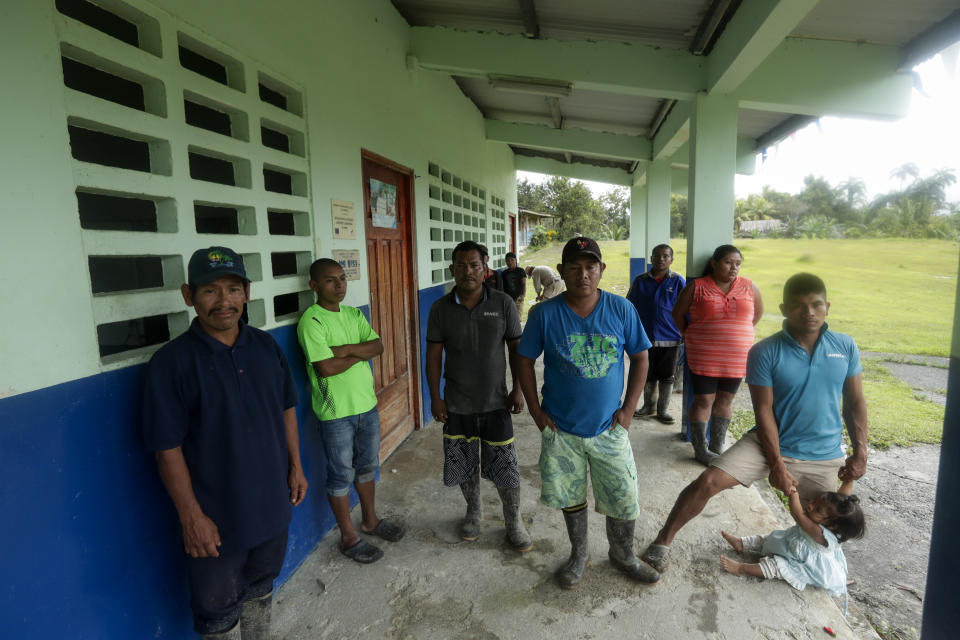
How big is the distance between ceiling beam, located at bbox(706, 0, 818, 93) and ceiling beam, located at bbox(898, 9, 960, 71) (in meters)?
1.04

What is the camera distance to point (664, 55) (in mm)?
4102

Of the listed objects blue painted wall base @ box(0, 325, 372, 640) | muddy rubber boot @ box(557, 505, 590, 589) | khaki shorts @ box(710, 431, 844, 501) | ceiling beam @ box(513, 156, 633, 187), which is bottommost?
muddy rubber boot @ box(557, 505, 590, 589)

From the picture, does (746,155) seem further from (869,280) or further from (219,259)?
(869,280)

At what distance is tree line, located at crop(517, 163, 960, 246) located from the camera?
31062 millimetres

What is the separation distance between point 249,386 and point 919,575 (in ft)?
12.2

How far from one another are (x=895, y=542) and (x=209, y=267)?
4186 mm

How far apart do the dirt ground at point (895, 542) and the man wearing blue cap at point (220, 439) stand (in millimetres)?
2905

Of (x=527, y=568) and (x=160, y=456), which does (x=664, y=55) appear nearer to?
(x=527, y=568)

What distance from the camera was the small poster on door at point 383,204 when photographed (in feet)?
12.6

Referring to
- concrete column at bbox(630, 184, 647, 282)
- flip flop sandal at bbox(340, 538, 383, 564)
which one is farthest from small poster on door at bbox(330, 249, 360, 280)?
concrete column at bbox(630, 184, 647, 282)

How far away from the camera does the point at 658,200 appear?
26.8 ft

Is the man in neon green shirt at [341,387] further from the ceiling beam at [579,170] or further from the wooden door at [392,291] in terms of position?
the ceiling beam at [579,170]

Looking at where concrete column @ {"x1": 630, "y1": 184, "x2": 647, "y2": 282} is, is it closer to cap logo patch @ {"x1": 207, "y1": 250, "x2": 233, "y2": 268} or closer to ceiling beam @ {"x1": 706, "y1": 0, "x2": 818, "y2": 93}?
ceiling beam @ {"x1": 706, "y1": 0, "x2": 818, "y2": 93}

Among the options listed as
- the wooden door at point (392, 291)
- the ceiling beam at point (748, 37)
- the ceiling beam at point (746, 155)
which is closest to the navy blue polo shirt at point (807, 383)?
the ceiling beam at point (748, 37)
